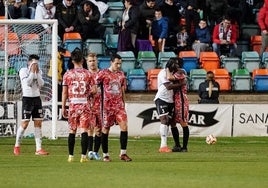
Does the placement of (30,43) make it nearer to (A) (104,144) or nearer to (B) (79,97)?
(A) (104,144)

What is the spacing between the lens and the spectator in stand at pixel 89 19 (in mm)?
34094

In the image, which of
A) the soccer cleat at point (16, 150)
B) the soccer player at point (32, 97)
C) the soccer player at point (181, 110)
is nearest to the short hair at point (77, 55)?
the soccer player at point (32, 97)

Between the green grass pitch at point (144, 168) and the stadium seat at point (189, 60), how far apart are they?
7.21 metres

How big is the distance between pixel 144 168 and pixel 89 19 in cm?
1463

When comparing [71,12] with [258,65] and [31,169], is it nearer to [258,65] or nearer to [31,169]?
[258,65]

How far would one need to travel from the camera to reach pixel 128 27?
33906 millimetres

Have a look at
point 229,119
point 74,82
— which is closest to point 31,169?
point 74,82

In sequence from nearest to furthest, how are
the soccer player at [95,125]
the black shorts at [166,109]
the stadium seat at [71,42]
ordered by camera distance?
the soccer player at [95,125], the black shorts at [166,109], the stadium seat at [71,42]

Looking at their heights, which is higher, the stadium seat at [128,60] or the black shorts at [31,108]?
the stadium seat at [128,60]

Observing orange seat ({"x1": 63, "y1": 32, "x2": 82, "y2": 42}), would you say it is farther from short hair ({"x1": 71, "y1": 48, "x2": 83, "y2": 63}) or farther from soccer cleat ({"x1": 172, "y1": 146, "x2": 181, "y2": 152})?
short hair ({"x1": 71, "y1": 48, "x2": 83, "y2": 63})

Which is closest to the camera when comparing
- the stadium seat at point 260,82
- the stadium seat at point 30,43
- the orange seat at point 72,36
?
the stadium seat at point 30,43

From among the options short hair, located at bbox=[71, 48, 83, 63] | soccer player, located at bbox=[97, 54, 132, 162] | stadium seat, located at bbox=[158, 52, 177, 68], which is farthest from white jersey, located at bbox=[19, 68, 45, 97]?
stadium seat, located at bbox=[158, 52, 177, 68]

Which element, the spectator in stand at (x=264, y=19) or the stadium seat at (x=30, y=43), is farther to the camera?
the spectator in stand at (x=264, y=19)

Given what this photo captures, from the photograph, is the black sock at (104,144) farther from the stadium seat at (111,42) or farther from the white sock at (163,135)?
the stadium seat at (111,42)
